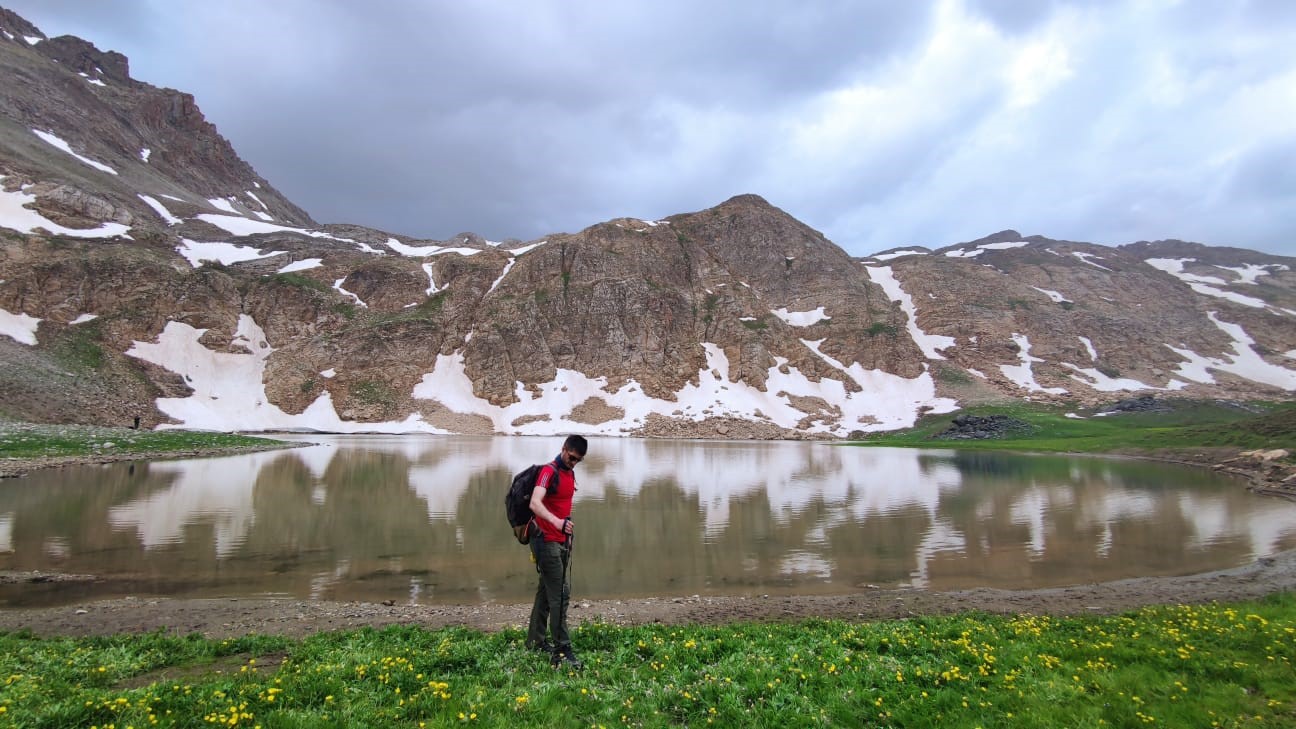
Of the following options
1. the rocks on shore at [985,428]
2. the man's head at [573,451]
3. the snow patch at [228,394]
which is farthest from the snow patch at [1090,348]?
the man's head at [573,451]

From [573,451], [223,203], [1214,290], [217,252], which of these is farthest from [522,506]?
[1214,290]

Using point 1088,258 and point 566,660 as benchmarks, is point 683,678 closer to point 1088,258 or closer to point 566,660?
point 566,660

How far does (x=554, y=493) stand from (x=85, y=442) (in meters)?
54.4

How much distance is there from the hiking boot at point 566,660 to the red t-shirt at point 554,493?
1.57 m

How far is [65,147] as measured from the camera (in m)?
132

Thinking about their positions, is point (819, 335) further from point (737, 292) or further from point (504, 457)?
point (504, 457)

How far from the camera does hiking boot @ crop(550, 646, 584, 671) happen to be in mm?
8109

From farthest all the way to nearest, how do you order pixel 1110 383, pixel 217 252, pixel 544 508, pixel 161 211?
1. pixel 161 211
2. pixel 1110 383
3. pixel 217 252
4. pixel 544 508

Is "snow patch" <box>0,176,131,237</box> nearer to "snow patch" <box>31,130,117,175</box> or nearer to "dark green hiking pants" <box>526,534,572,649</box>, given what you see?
"snow patch" <box>31,130,117,175</box>

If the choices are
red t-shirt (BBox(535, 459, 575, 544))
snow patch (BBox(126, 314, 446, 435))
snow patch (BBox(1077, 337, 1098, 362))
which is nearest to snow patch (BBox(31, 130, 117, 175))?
snow patch (BBox(126, 314, 446, 435))

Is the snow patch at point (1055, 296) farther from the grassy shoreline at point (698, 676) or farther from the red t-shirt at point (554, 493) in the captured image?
the red t-shirt at point (554, 493)

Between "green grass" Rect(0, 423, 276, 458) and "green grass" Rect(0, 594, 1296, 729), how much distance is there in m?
41.9

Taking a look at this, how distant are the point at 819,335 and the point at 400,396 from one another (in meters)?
89.0

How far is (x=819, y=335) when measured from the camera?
131m
